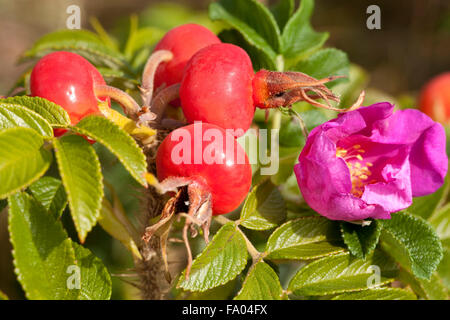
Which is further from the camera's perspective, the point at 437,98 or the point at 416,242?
the point at 437,98

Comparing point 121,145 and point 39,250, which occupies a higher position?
point 121,145

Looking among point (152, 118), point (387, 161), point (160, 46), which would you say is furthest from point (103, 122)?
point (387, 161)

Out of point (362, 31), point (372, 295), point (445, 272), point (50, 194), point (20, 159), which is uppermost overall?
point (20, 159)

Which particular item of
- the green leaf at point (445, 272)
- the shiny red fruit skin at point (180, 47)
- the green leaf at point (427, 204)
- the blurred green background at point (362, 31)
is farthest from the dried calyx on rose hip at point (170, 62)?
the blurred green background at point (362, 31)

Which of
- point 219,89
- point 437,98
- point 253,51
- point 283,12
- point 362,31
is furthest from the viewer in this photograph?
point 362,31

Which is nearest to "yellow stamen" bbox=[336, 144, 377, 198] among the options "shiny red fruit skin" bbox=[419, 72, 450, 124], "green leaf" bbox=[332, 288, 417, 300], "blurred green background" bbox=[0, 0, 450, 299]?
"green leaf" bbox=[332, 288, 417, 300]

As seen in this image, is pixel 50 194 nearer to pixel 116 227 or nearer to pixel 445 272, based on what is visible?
pixel 116 227

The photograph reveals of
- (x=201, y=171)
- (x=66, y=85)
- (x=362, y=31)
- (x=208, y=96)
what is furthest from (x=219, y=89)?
(x=362, y=31)

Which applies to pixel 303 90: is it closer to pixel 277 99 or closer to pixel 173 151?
pixel 277 99
